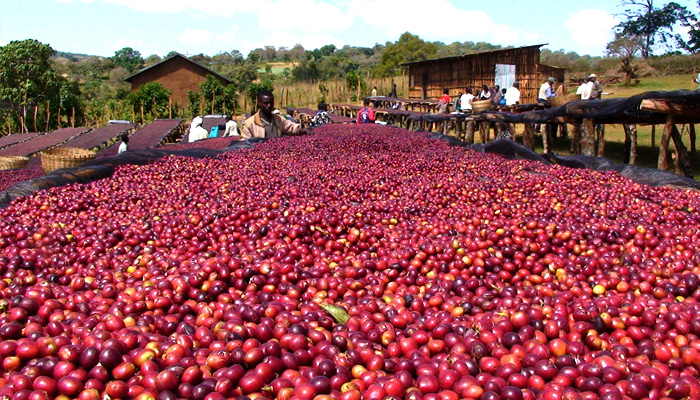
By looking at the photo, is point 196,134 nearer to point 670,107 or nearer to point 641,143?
point 670,107

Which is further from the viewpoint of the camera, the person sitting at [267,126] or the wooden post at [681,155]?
the person sitting at [267,126]

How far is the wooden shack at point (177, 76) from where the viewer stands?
4244 cm

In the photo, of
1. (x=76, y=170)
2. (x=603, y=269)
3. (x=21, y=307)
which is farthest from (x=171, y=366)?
(x=76, y=170)

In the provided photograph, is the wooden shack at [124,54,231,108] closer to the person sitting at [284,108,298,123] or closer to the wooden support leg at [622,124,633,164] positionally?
the person sitting at [284,108,298,123]

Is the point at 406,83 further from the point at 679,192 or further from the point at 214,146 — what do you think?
the point at 679,192

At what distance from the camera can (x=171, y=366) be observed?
77.4 inches

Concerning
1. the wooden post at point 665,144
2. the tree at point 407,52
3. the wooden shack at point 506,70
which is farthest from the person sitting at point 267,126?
the tree at point 407,52

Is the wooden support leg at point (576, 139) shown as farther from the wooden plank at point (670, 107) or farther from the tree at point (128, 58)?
the tree at point (128, 58)

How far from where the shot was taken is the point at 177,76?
140 feet

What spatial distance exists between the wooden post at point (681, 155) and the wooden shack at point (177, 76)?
38.4m

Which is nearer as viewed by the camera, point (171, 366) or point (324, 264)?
point (171, 366)

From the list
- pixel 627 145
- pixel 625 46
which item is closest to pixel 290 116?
pixel 627 145

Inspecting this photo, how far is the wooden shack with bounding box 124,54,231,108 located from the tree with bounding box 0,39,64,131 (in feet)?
32.5

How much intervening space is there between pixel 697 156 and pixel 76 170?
50.2 ft
